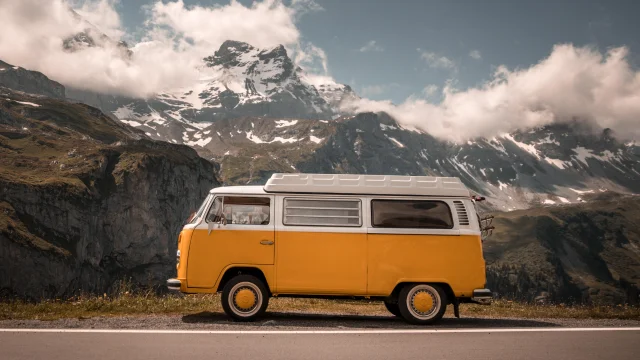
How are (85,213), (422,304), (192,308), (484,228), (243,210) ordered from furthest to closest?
(85,213), (192,308), (484,228), (243,210), (422,304)

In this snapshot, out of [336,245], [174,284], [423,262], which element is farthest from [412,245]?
[174,284]

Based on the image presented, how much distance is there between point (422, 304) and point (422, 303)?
0.02 metres

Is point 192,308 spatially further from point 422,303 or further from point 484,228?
point 484,228

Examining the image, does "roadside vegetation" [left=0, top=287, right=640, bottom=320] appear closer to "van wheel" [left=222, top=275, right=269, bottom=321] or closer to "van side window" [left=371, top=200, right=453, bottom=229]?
"van wheel" [left=222, top=275, right=269, bottom=321]

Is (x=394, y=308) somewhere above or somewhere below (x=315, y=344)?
above

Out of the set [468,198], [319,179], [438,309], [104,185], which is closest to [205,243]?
[319,179]

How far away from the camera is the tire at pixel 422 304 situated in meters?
12.0

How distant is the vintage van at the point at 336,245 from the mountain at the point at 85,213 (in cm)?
12035

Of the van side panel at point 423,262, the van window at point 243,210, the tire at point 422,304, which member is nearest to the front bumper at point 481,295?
the van side panel at point 423,262

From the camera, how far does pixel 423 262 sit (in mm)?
12148

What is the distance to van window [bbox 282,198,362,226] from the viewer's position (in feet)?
40.1

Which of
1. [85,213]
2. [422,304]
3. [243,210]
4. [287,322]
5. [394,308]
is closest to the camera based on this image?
[287,322]

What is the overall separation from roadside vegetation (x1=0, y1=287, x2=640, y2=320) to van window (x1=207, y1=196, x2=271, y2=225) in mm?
2846

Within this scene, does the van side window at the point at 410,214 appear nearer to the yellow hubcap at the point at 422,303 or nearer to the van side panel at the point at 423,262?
the van side panel at the point at 423,262
